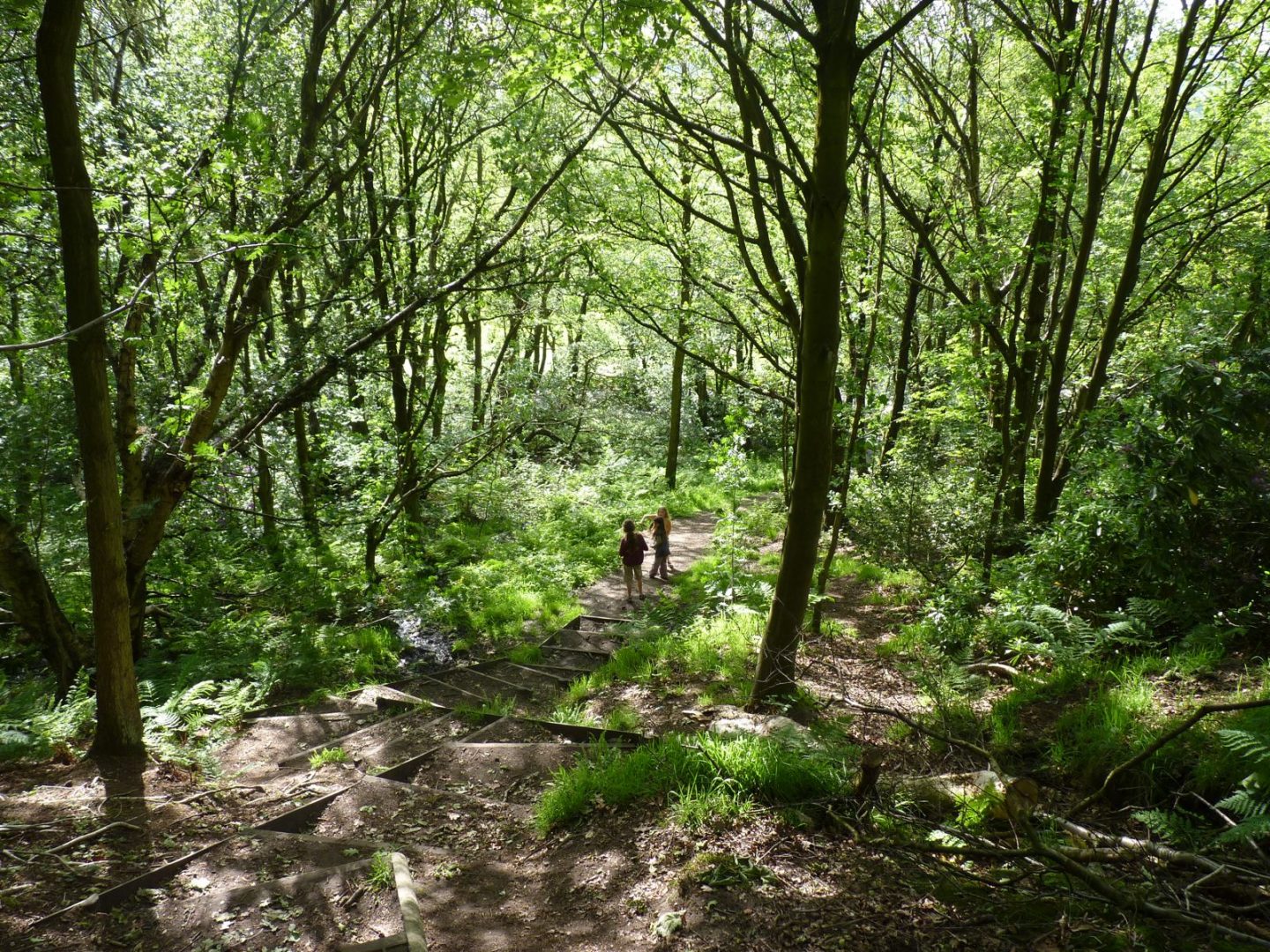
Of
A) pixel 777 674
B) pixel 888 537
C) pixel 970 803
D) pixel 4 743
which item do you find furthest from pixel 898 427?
pixel 4 743

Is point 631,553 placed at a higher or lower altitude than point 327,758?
higher

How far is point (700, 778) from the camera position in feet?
14.5

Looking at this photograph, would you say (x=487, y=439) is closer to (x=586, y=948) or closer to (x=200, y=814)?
(x=200, y=814)

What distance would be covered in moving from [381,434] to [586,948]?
1189cm

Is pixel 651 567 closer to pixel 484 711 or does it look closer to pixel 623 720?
pixel 484 711

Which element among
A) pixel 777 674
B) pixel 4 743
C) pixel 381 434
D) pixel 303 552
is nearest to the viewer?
pixel 4 743

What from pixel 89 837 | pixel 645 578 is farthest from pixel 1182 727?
pixel 645 578

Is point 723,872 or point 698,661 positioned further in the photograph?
point 698,661

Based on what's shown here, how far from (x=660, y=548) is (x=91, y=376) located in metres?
9.65

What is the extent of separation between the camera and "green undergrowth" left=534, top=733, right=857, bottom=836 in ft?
13.5

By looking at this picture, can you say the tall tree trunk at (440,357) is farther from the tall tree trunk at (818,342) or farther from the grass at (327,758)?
the tall tree trunk at (818,342)

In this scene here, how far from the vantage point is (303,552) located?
11906mm

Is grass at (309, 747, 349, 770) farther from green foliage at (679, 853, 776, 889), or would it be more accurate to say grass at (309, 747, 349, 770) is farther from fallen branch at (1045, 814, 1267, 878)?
fallen branch at (1045, 814, 1267, 878)

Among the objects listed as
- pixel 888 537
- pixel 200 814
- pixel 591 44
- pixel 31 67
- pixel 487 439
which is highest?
pixel 31 67
